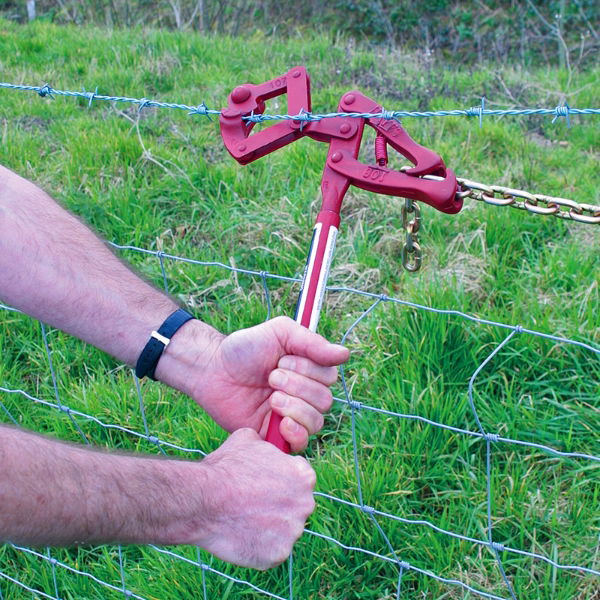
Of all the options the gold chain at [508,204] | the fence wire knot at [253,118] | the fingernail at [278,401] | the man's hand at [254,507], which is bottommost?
the man's hand at [254,507]

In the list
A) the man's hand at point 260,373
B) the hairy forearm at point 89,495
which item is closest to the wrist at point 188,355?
the man's hand at point 260,373

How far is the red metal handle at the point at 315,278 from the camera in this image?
1.57 meters

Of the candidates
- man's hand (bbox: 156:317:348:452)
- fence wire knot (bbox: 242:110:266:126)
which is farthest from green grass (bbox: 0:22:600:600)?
fence wire knot (bbox: 242:110:266:126)

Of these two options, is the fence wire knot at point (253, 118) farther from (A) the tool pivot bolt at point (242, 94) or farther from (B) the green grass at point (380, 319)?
(B) the green grass at point (380, 319)

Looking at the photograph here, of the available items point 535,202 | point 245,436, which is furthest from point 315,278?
point 535,202

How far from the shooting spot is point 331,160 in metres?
1.62

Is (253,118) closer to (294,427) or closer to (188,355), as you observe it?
(188,355)

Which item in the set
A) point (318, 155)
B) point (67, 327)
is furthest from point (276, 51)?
point (67, 327)

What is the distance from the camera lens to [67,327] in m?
1.90

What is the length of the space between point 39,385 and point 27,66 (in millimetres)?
2976

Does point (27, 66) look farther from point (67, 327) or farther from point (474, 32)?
point (474, 32)

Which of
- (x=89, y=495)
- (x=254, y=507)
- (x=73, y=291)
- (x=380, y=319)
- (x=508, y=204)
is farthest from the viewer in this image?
(x=380, y=319)

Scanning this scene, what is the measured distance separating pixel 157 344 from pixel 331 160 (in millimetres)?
→ 599

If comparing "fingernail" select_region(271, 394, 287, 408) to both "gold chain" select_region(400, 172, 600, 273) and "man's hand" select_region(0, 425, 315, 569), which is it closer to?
"man's hand" select_region(0, 425, 315, 569)
